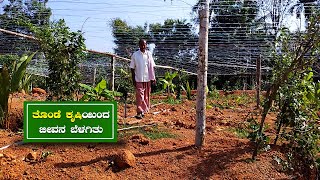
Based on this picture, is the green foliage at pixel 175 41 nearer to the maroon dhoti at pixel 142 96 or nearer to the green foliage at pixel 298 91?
the maroon dhoti at pixel 142 96

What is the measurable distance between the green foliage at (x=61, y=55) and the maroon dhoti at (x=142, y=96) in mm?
1309

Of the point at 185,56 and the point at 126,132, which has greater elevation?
the point at 185,56

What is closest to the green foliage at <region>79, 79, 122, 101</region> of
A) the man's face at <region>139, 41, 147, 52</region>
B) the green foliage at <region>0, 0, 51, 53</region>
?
the man's face at <region>139, 41, 147, 52</region>

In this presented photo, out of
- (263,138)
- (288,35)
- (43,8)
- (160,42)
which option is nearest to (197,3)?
(288,35)

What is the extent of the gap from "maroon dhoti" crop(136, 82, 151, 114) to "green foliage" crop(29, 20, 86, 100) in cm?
131

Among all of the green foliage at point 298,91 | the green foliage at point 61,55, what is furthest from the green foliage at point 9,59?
the green foliage at point 298,91

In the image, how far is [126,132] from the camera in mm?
4402

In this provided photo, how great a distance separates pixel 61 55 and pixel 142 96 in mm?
1663

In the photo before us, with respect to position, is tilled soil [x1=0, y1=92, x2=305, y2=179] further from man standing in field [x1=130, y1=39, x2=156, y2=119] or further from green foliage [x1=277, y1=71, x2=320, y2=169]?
man standing in field [x1=130, y1=39, x2=156, y2=119]

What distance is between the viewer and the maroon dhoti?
5.68m

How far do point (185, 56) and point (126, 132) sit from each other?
37.2 ft

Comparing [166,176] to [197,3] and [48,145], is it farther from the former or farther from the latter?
[197,3]

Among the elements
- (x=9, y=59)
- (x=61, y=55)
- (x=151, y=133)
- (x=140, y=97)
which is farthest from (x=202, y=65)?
(x=9, y=59)

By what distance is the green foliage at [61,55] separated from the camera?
176 inches
